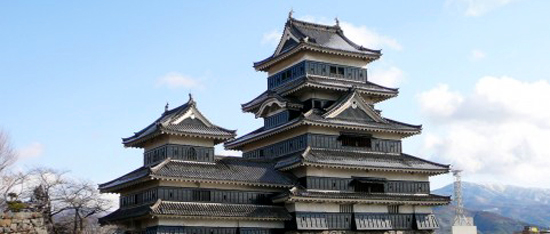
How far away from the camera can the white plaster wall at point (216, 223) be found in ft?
138

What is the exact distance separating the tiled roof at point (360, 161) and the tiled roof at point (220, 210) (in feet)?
12.4

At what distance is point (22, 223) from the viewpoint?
107ft

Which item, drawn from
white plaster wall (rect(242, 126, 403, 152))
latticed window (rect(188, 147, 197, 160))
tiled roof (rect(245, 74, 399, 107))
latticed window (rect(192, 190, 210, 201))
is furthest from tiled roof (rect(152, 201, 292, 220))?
tiled roof (rect(245, 74, 399, 107))

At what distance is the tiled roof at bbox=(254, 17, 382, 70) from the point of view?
177 feet

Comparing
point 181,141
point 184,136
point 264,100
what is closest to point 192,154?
point 181,141

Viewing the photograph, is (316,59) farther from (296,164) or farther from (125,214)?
(125,214)

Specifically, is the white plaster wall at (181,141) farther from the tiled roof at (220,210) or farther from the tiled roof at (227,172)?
the tiled roof at (220,210)

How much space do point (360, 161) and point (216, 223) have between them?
1211 centimetres

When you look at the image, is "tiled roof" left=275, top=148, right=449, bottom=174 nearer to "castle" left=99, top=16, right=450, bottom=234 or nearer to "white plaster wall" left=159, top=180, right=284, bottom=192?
"castle" left=99, top=16, right=450, bottom=234

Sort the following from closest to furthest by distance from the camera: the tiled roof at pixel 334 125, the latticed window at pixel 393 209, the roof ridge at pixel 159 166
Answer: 1. the roof ridge at pixel 159 166
2. the tiled roof at pixel 334 125
3. the latticed window at pixel 393 209

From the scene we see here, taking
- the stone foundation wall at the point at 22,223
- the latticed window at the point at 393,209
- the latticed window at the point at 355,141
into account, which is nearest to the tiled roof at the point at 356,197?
the latticed window at the point at 393,209

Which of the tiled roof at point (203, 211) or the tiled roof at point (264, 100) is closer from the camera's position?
the tiled roof at point (203, 211)

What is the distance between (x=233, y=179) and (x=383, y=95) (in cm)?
1668

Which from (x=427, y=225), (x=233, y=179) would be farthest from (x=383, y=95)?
(x=233, y=179)
